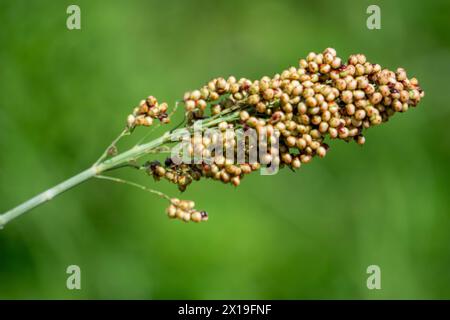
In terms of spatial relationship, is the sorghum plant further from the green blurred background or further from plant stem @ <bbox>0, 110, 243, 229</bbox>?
the green blurred background

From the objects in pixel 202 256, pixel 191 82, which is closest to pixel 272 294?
pixel 202 256

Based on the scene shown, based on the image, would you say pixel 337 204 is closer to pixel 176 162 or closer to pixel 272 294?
pixel 272 294

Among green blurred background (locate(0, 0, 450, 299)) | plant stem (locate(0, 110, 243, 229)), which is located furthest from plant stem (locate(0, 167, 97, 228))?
green blurred background (locate(0, 0, 450, 299))

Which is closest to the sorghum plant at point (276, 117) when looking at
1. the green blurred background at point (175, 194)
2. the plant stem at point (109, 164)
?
the plant stem at point (109, 164)

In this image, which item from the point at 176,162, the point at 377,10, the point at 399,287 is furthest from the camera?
the point at 377,10

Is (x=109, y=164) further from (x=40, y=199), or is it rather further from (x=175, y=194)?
(x=175, y=194)

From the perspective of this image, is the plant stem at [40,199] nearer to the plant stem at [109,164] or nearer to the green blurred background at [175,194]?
the plant stem at [109,164]
